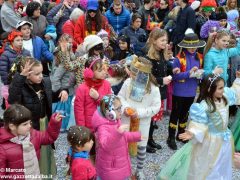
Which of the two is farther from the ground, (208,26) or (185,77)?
(208,26)

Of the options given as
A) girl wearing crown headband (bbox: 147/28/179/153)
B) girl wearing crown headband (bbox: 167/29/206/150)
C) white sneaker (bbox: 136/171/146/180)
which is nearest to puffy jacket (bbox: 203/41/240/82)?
girl wearing crown headband (bbox: 167/29/206/150)

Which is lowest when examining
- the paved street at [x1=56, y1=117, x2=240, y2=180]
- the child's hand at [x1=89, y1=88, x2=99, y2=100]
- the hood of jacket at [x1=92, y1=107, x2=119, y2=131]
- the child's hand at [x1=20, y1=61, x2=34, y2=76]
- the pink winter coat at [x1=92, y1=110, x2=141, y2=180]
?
the paved street at [x1=56, y1=117, x2=240, y2=180]

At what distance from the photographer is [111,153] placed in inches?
144

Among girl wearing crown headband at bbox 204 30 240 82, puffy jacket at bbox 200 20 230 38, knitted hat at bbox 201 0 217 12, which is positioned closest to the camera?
girl wearing crown headband at bbox 204 30 240 82

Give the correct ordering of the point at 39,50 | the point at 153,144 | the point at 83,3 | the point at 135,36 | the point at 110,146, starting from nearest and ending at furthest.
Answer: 1. the point at 110,146
2. the point at 153,144
3. the point at 39,50
4. the point at 135,36
5. the point at 83,3

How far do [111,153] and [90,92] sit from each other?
0.79 meters

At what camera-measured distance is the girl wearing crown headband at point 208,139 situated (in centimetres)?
391

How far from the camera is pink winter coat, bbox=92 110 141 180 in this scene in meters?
3.59

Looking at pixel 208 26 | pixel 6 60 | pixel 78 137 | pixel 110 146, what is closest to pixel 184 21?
pixel 208 26

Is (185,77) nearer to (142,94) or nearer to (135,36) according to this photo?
(142,94)

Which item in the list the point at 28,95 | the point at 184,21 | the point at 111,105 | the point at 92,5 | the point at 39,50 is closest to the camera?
the point at 111,105

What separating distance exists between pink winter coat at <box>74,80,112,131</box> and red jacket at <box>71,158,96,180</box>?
0.98 meters

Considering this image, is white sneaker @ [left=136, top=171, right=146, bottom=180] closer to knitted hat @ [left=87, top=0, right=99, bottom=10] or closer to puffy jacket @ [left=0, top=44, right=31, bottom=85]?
puffy jacket @ [left=0, top=44, right=31, bottom=85]

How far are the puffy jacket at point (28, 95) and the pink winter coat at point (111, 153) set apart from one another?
1.99ft
